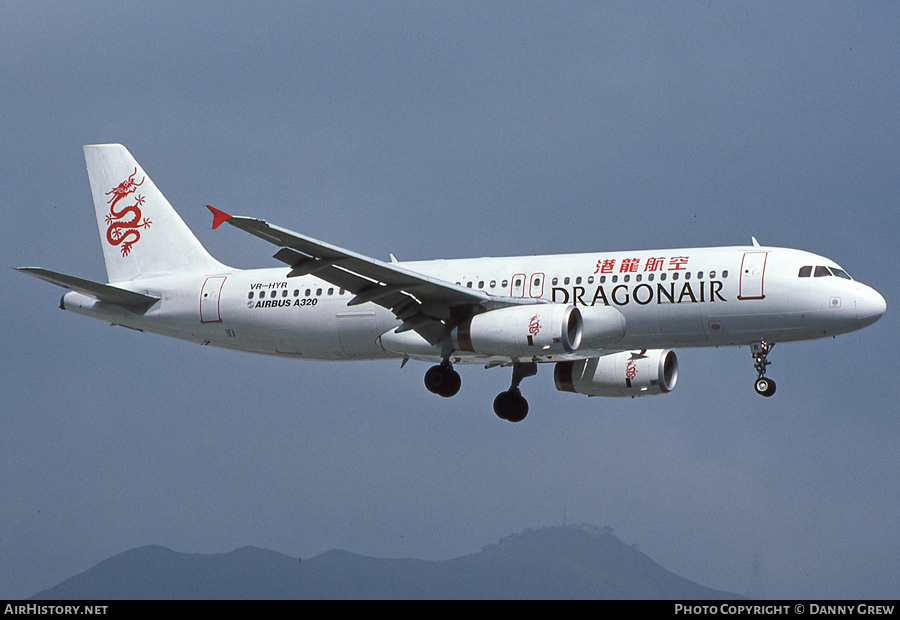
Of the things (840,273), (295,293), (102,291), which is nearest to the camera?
(840,273)

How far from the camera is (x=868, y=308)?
1377 inches

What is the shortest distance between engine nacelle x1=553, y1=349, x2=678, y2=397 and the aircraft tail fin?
12436mm

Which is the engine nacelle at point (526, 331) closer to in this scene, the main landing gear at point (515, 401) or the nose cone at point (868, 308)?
the main landing gear at point (515, 401)

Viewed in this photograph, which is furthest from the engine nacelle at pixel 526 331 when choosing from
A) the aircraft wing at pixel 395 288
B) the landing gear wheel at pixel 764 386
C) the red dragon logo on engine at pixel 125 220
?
the red dragon logo on engine at pixel 125 220

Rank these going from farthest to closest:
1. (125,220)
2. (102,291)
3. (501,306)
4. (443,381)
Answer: (125,220) → (102,291) → (443,381) → (501,306)

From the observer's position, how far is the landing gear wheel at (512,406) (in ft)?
140

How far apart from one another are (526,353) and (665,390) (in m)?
7.33

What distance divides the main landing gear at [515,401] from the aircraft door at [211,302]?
9689 mm

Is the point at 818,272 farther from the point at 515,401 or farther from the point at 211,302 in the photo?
the point at 211,302

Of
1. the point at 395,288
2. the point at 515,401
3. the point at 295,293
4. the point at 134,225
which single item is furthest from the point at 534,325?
the point at 134,225

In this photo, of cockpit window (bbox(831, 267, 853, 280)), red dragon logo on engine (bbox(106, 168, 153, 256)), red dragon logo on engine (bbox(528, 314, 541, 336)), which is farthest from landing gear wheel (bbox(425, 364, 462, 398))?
red dragon logo on engine (bbox(106, 168, 153, 256))

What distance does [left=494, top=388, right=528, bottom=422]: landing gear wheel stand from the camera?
140ft

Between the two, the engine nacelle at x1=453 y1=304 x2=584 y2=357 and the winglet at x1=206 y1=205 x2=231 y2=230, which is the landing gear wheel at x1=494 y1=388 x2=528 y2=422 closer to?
the engine nacelle at x1=453 y1=304 x2=584 y2=357

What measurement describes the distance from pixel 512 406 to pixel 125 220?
15.2 meters
